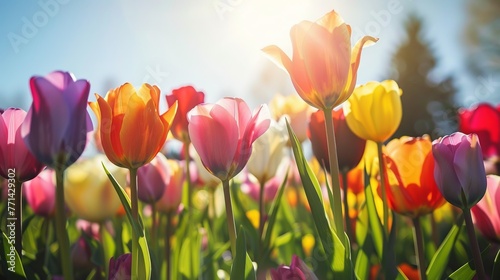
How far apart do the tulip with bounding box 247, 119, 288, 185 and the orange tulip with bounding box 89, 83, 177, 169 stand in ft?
1.47

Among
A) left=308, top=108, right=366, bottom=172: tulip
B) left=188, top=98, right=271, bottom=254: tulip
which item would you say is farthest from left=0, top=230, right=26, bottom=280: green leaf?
left=308, top=108, right=366, bottom=172: tulip

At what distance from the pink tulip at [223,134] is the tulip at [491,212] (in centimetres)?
40

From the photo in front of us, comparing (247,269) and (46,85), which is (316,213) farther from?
(46,85)

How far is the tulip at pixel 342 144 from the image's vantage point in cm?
83

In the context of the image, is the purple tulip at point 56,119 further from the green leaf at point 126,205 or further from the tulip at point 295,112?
the tulip at point 295,112

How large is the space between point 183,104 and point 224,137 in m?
0.39

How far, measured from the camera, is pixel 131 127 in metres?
0.60

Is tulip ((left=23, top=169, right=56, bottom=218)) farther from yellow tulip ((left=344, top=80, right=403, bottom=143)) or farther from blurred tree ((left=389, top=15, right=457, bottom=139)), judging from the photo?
blurred tree ((left=389, top=15, right=457, bottom=139))

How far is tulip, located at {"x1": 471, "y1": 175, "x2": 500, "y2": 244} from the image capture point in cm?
70

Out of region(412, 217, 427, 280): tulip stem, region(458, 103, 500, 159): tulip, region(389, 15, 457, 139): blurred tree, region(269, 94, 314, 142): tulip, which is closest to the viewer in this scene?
region(412, 217, 427, 280): tulip stem

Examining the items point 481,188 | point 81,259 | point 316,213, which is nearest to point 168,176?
point 81,259

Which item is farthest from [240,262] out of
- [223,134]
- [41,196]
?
[41,196]

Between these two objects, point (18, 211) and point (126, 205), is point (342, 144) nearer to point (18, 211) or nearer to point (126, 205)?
point (126, 205)

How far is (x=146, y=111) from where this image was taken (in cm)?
60
